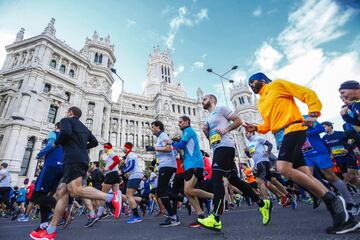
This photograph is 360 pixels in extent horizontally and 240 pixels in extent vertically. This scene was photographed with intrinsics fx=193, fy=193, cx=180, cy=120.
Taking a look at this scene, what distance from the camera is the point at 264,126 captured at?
3.00m

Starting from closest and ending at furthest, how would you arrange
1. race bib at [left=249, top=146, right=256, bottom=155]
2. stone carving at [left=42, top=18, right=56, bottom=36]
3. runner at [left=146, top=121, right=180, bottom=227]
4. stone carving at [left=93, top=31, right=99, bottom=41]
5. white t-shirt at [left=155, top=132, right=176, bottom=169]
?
runner at [left=146, top=121, right=180, bottom=227], white t-shirt at [left=155, top=132, right=176, bottom=169], race bib at [left=249, top=146, right=256, bottom=155], stone carving at [left=42, top=18, right=56, bottom=36], stone carving at [left=93, top=31, right=99, bottom=41]

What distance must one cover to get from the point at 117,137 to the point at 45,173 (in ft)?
106

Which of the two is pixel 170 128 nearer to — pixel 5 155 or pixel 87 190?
pixel 5 155

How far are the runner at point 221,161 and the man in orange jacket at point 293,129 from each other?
56 centimetres

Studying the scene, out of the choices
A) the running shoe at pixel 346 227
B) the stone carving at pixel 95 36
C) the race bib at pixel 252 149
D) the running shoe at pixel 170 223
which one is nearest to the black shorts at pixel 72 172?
the running shoe at pixel 170 223

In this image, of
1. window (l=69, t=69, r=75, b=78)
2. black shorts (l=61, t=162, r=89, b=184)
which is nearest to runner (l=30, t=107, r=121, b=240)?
black shorts (l=61, t=162, r=89, b=184)

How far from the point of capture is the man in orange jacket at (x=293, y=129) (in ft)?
→ 6.84

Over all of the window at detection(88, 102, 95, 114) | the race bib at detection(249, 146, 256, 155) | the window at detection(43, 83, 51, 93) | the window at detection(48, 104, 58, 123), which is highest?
the window at detection(43, 83, 51, 93)

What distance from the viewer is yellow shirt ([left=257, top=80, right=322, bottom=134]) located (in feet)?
7.73

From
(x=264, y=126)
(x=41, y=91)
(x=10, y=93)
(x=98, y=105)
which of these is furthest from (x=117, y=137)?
(x=264, y=126)

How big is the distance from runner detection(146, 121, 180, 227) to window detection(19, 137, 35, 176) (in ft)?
79.1

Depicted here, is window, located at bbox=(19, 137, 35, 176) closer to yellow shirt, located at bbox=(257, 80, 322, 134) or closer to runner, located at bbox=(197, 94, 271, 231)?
runner, located at bbox=(197, 94, 271, 231)

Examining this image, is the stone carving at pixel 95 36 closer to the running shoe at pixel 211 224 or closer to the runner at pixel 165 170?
the runner at pixel 165 170

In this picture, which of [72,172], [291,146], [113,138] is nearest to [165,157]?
[72,172]
